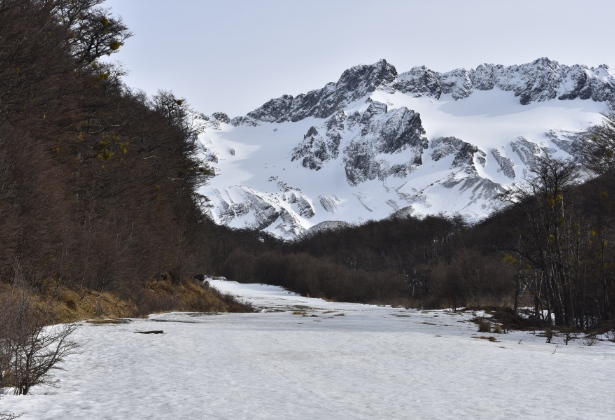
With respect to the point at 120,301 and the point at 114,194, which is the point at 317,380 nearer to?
the point at 120,301

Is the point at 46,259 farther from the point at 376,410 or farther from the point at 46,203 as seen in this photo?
the point at 376,410

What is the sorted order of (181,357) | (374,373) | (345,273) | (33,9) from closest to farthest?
(374,373)
(181,357)
(33,9)
(345,273)

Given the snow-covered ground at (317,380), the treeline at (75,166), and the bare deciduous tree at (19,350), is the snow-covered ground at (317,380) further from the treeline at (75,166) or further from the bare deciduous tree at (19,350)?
the treeline at (75,166)

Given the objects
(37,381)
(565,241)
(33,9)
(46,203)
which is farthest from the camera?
(565,241)

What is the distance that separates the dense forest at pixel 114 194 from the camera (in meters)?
17.0

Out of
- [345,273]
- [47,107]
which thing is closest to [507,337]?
[47,107]

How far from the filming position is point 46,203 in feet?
56.1

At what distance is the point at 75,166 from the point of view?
2448 centimetres

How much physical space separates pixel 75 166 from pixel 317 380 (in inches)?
745

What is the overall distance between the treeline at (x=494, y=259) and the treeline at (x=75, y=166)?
1541cm

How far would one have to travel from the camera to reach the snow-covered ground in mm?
7008

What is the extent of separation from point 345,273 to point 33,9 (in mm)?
85401

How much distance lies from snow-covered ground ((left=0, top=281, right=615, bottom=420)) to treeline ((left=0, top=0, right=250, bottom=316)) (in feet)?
10.2

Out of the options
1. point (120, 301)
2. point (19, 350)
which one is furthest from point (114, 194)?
point (19, 350)
